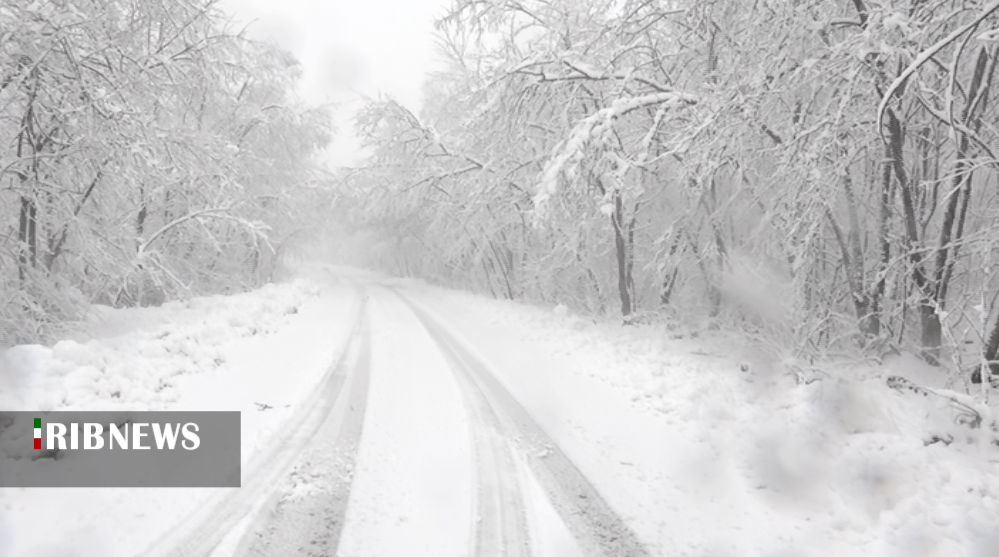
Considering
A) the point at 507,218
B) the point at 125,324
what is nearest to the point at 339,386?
the point at 125,324

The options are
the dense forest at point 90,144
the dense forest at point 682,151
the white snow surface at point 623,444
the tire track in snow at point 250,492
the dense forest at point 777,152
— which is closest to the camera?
the tire track in snow at point 250,492

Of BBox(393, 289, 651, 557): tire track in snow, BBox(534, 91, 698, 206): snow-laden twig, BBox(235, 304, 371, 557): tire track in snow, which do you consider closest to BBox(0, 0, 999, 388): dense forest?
BBox(534, 91, 698, 206): snow-laden twig

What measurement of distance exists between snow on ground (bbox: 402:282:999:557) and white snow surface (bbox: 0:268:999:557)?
0.02m

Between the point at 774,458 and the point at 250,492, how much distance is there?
491 centimetres

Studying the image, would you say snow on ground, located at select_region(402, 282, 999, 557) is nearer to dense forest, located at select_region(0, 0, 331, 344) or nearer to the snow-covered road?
the snow-covered road

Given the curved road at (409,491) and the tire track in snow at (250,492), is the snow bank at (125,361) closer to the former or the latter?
the tire track in snow at (250,492)

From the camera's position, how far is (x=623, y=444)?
5.43 m

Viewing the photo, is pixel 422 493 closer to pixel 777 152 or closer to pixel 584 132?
pixel 584 132

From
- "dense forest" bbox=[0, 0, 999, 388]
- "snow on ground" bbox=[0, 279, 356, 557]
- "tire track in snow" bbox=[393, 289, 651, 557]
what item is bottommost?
"tire track in snow" bbox=[393, 289, 651, 557]

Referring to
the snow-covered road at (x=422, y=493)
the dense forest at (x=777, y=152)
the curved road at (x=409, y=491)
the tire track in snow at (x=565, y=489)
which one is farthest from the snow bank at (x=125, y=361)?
the dense forest at (x=777, y=152)

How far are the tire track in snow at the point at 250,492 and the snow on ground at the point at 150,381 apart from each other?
127 mm

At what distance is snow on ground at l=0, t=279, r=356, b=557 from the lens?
3.43m

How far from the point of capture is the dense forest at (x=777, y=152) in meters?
5.27

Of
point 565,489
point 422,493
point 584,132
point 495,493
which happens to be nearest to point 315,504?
point 422,493
